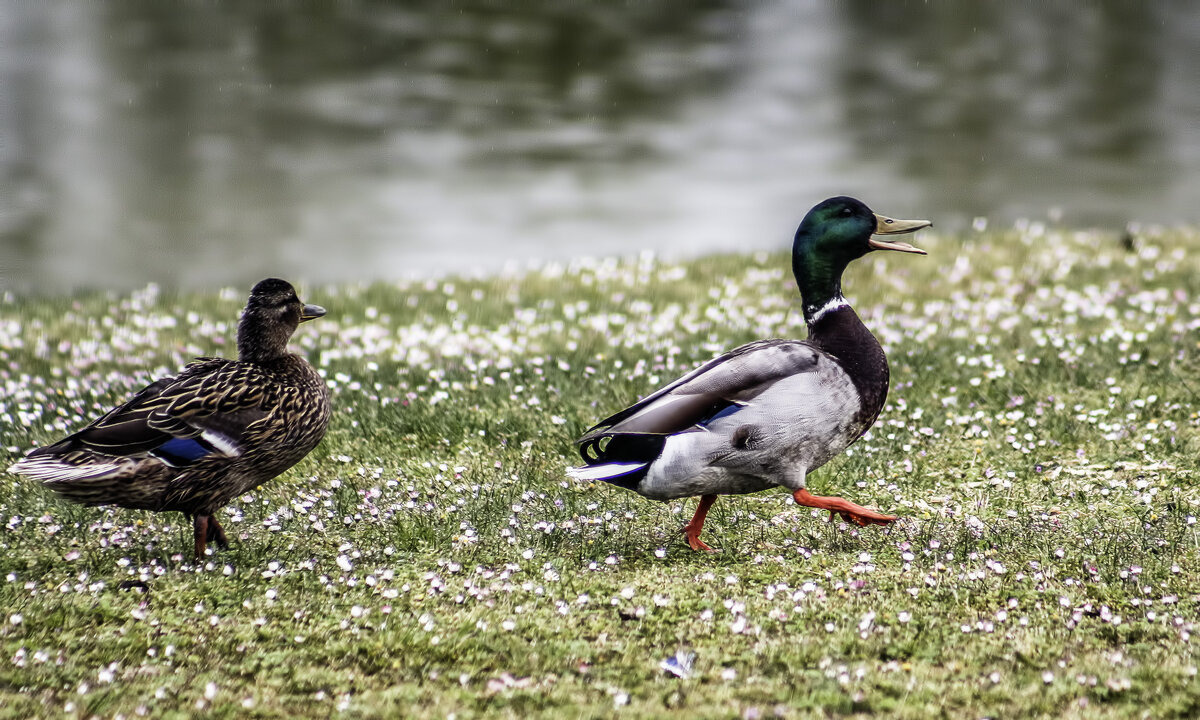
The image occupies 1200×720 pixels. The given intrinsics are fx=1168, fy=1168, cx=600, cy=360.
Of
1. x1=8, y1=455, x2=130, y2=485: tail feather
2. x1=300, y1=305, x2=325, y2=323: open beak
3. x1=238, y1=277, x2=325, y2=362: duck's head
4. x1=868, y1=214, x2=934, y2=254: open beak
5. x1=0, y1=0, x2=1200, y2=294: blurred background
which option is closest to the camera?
x1=8, y1=455, x2=130, y2=485: tail feather

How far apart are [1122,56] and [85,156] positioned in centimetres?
2334

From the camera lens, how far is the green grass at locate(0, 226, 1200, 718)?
14.4 feet

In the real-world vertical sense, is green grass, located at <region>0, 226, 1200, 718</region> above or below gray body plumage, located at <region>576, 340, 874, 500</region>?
below

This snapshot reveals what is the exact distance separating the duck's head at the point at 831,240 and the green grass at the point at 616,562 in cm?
126

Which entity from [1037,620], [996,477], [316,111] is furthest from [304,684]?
[316,111]

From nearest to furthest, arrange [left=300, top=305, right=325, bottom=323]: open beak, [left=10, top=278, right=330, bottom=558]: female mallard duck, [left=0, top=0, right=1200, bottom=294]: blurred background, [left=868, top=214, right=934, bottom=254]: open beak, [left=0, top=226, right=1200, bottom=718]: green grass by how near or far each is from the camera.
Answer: [left=0, top=226, right=1200, bottom=718]: green grass → [left=10, top=278, right=330, bottom=558]: female mallard duck → [left=868, top=214, right=934, bottom=254]: open beak → [left=300, top=305, right=325, bottom=323]: open beak → [left=0, top=0, right=1200, bottom=294]: blurred background

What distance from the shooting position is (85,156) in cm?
2202

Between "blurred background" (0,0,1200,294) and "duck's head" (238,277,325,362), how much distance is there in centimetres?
841

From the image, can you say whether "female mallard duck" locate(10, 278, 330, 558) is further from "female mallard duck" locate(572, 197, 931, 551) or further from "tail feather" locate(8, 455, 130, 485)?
"female mallard duck" locate(572, 197, 931, 551)

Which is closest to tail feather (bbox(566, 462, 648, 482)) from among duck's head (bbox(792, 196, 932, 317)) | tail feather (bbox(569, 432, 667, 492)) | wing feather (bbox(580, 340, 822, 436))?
tail feather (bbox(569, 432, 667, 492))

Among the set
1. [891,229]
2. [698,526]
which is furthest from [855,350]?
[698,526]

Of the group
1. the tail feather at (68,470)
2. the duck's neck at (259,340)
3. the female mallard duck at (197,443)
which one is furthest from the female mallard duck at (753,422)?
the tail feather at (68,470)

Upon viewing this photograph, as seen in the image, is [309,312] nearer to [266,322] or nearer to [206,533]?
[266,322]

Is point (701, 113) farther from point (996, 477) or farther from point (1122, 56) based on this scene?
point (996, 477)
